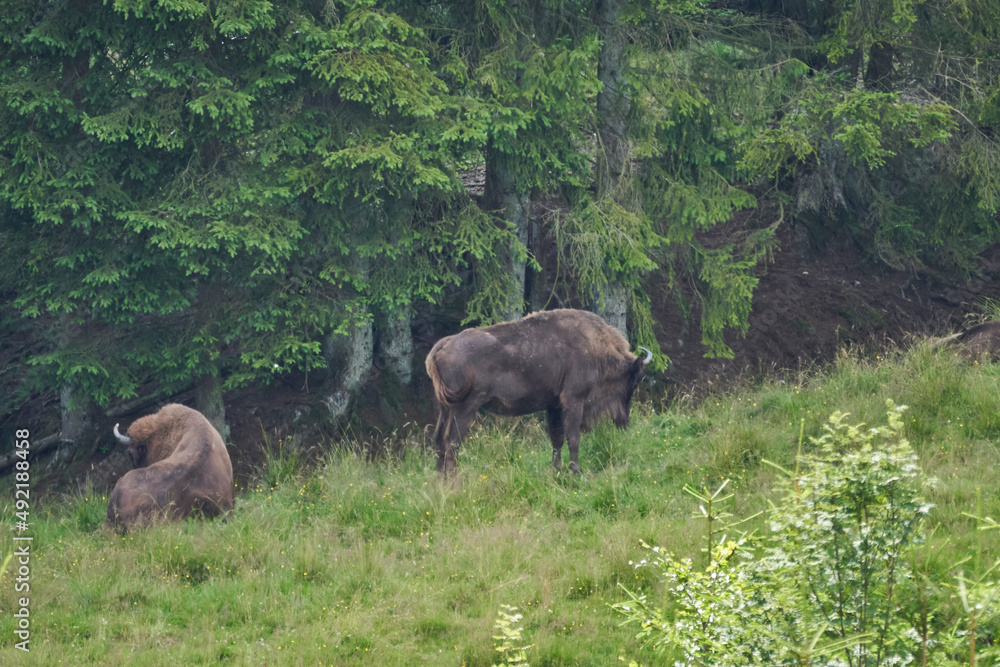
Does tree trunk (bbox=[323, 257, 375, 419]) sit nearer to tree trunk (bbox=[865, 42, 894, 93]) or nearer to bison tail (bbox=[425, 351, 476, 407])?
bison tail (bbox=[425, 351, 476, 407])

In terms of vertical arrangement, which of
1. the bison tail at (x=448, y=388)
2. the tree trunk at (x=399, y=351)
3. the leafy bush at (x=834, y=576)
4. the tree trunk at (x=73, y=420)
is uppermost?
the leafy bush at (x=834, y=576)

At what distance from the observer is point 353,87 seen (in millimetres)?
12188

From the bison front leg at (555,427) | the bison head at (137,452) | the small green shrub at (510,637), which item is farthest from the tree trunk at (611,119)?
the small green shrub at (510,637)

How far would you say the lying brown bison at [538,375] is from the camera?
33.0 feet

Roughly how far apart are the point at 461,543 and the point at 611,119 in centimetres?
885

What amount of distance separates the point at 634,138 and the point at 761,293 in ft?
16.3

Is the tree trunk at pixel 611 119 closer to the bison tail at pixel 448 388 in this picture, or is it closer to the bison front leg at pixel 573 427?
the bison front leg at pixel 573 427

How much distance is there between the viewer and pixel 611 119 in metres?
14.8

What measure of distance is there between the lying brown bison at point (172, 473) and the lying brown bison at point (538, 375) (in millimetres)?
2446

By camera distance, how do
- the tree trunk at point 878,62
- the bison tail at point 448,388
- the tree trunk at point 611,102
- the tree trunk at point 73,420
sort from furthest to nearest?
the tree trunk at point 878,62 → the tree trunk at point 611,102 → the tree trunk at point 73,420 → the bison tail at point 448,388

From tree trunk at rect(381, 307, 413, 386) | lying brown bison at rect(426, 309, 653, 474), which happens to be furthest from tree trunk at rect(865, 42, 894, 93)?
tree trunk at rect(381, 307, 413, 386)

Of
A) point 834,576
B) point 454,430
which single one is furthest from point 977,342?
point 834,576

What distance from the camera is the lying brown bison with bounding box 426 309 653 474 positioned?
1007 cm

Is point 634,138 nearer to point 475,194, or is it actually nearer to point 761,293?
point 475,194
